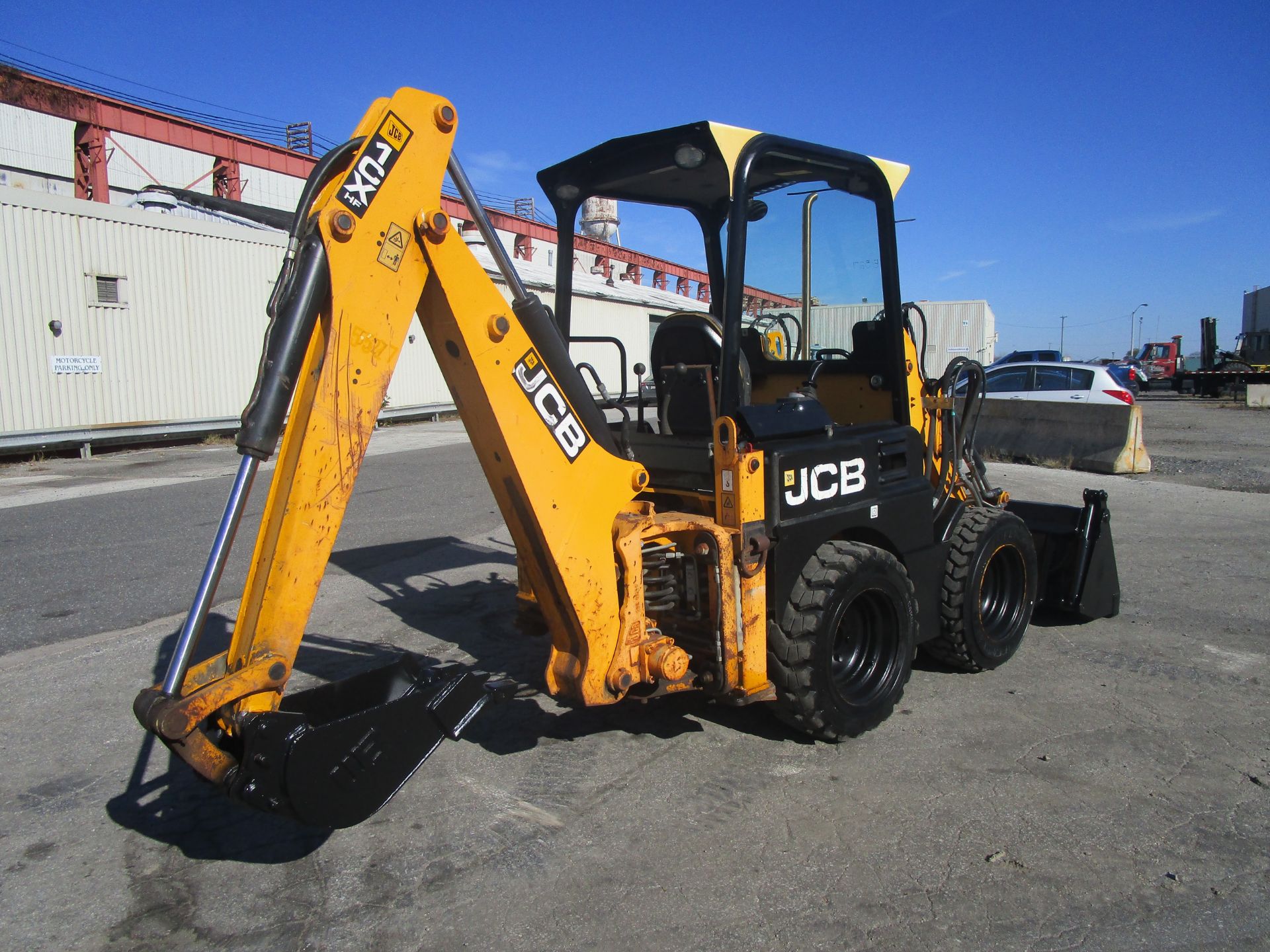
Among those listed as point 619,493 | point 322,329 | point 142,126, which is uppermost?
point 142,126

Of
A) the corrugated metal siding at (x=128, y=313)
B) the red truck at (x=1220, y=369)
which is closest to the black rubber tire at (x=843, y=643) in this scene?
the corrugated metal siding at (x=128, y=313)

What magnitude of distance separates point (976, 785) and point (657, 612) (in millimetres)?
1465

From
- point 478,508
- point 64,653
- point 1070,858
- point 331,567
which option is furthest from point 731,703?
point 478,508

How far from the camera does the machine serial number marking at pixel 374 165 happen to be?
2809 millimetres

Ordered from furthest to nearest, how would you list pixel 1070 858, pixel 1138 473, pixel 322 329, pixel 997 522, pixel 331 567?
pixel 1138 473, pixel 331 567, pixel 997 522, pixel 1070 858, pixel 322 329

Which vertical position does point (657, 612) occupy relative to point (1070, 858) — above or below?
above

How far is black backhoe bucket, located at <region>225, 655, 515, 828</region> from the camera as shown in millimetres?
2516

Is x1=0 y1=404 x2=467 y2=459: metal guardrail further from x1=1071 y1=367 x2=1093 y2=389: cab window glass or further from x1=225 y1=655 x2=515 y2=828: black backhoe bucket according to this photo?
x1=1071 y1=367 x2=1093 y2=389: cab window glass

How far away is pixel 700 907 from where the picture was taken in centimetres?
285

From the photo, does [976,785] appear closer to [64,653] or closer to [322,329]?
[322,329]

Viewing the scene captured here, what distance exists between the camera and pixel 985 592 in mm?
5227

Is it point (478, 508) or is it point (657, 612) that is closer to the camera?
point (657, 612)

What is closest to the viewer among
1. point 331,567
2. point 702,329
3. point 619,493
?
point 619,493

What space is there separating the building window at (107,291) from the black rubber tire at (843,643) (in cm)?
1481
